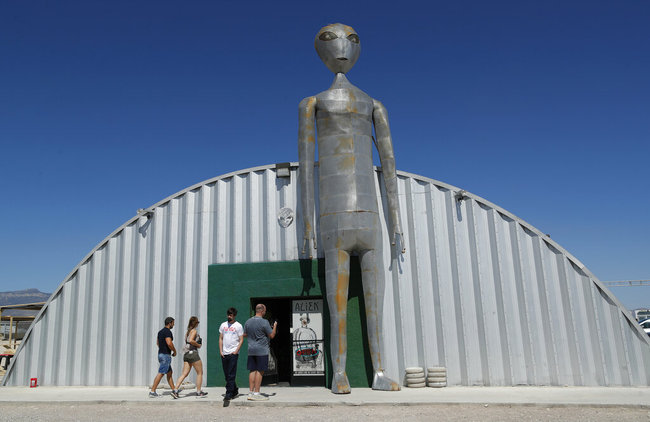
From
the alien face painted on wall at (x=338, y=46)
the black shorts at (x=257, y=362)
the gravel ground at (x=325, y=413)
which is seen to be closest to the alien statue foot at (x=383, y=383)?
the gravel ground at (x=325, y=413)

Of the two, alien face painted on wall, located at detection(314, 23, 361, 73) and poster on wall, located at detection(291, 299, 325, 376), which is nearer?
alien face painted on wall, located at detection(314, 23, 361, 73)

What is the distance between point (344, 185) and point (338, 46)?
3470mm

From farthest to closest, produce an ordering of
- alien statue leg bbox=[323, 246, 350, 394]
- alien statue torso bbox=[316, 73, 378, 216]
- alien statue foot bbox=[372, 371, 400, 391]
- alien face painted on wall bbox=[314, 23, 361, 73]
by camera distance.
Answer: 1. alien face painted on wall bbox=[314, 23, 361, 73]
2. alien statue torso bbox=[316, 73, 378, 216]
3. alien statue leg bbox=[323, 246, 350, 394]
4. alien statue foot bbox=[372, 371, 400, 391]

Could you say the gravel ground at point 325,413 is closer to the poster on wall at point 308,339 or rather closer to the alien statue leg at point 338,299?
the alien statue leg at point 338,299

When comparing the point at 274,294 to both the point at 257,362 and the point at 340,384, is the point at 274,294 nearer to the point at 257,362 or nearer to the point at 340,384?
the point at 340,384

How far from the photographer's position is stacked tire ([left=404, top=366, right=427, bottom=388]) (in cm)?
1092

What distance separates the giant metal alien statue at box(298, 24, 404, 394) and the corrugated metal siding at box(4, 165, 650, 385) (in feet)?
3.15

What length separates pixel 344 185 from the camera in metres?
11.2

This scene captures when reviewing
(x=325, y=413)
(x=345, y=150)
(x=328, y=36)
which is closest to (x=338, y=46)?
(x=328, y=36)

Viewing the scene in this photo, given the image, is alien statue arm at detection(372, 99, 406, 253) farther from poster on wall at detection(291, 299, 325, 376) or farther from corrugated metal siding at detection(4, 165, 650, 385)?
poster on wall at detection(291, 299, 325, 376)

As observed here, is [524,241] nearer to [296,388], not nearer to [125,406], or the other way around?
[296,388]

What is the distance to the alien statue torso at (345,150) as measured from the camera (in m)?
11.1

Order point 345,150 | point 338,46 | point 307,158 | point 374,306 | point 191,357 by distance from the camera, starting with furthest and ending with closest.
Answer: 1. point 338,46
2. point 307,158
3. point 345,150
4. point 374,306
5. point 191,357

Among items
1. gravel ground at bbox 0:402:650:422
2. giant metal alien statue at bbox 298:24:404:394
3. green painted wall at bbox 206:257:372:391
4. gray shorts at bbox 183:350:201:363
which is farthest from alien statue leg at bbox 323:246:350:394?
gray shorts at bbox 183:350:201:363
